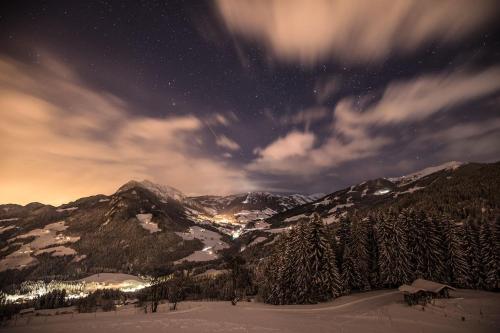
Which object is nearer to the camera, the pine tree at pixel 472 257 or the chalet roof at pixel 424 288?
the chalet roof at pixel 424 288

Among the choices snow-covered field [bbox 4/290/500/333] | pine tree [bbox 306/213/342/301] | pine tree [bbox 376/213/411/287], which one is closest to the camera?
snow-covered field [bbox 4/290/500/333]

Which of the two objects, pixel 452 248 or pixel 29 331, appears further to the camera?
pixel 452 248

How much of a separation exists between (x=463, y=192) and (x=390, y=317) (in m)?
122

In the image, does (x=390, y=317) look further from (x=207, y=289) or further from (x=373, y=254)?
(x=207, y=289)

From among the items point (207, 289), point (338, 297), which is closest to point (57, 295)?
point (207, 289)

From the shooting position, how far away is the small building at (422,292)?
4209 cm

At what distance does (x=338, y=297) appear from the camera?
54344 millimetres

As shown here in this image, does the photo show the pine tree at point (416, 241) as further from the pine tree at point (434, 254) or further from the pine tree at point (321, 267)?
the pine tree at point (321, 267)

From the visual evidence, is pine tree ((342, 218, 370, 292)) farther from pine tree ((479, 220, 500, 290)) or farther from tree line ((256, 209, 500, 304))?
pine tree ((479, 220, 500, 290))

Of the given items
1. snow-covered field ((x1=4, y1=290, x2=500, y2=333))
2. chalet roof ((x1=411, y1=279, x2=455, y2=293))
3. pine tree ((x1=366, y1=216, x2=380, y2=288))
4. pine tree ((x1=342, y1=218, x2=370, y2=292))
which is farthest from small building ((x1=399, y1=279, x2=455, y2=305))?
pine tree ((x1=366, y1=216, x2=380, y2=288))

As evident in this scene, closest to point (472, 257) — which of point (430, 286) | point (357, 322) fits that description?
point (430, 286)

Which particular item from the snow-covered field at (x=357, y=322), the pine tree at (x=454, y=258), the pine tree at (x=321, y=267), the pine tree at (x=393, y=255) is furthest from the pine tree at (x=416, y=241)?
the pine tree at (x=321, y=267)

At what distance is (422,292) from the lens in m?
44.9

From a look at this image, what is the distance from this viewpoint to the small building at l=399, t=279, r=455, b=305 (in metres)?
42.1
